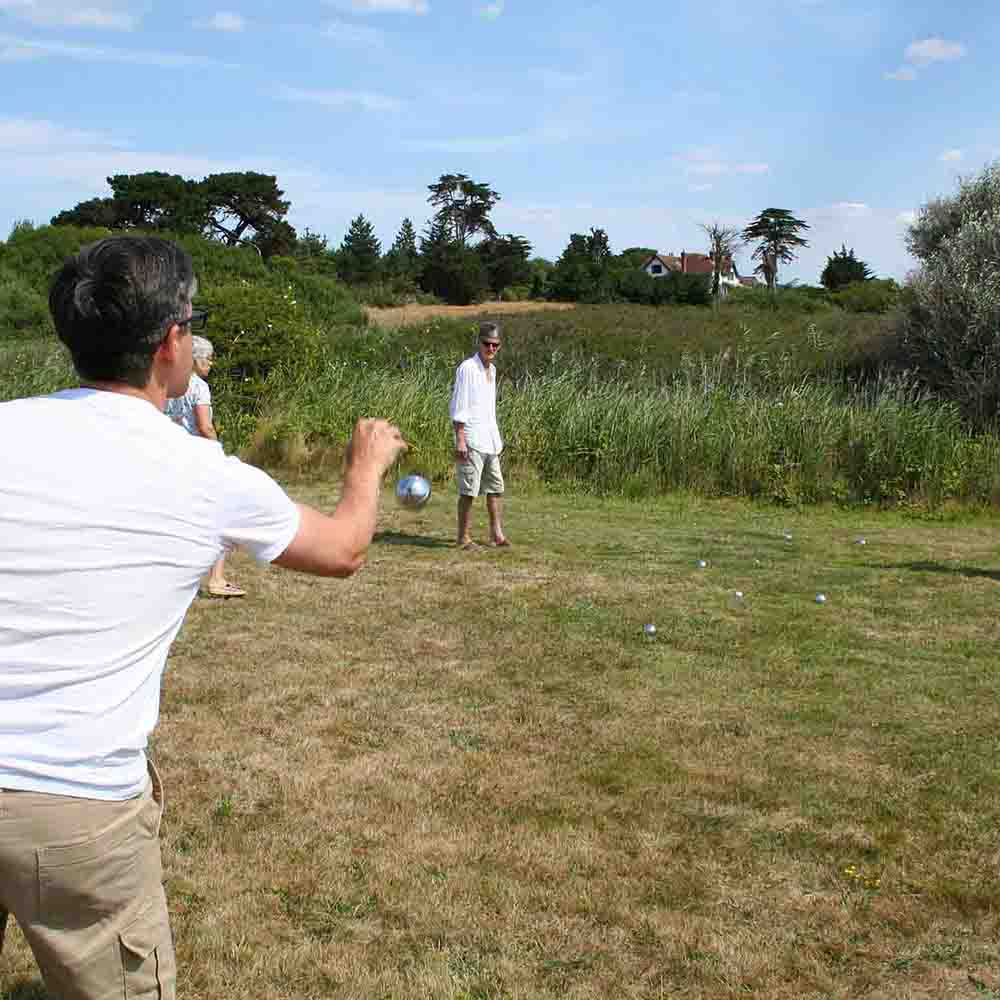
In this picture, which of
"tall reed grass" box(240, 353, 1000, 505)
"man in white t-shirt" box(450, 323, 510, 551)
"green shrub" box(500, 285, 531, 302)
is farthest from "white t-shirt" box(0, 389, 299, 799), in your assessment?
"green shrub" box(500, 285, 531, 302)

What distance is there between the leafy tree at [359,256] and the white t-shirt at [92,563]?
59456 mm

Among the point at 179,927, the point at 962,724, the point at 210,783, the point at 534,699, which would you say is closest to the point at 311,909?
the point at 179,927

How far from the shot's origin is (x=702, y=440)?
13344 millimetres

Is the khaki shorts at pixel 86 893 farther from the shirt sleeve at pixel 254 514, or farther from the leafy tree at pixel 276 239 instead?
the leafy tree at pixel 276 239

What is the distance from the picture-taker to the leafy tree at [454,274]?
2450 inches

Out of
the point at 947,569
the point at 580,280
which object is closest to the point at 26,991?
the point at 947,569

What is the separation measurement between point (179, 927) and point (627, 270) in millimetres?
56437

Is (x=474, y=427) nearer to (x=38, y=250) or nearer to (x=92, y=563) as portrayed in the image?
(x=92, y=563)

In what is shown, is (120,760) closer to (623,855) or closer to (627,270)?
(623,855)

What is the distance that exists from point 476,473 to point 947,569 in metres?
3.83

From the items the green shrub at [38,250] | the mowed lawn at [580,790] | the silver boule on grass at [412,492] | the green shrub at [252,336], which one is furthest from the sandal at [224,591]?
the green shrub at [38,250]

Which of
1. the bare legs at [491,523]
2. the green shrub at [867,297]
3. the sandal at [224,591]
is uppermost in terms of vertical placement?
the green shrub at [867,297]

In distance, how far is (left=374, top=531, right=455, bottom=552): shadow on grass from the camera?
385 inches

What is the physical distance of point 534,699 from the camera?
5898 millimetres
